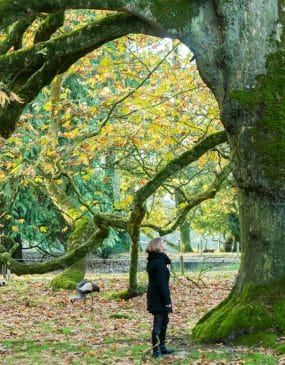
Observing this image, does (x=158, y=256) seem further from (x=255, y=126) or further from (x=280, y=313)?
(x=255, y=126)

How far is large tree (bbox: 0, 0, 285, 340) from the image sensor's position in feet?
28.5

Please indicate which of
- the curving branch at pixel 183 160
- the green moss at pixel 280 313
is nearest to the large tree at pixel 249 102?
the green moss at pixel 280 313

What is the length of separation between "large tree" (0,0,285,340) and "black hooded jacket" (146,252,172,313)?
107 cm

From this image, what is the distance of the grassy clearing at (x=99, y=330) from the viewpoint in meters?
8.16

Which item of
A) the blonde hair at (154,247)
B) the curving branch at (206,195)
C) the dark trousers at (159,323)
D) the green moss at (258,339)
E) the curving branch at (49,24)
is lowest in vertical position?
the green moss at (258,339)

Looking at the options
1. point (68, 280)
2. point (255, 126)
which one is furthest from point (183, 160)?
point (68, 280)

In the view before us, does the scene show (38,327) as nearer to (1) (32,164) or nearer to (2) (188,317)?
(2) (188,317)

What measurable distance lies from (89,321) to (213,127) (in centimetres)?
727

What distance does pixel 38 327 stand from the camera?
12.1 metres

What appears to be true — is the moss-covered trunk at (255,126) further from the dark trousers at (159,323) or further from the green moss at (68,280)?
the green moss at (68,280)

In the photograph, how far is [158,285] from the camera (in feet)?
27.5

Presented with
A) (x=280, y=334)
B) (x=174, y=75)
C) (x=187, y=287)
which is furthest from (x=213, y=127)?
A: (x=280, y=334)

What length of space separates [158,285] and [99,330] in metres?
3.31

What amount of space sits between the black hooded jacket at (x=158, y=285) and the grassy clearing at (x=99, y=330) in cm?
65
